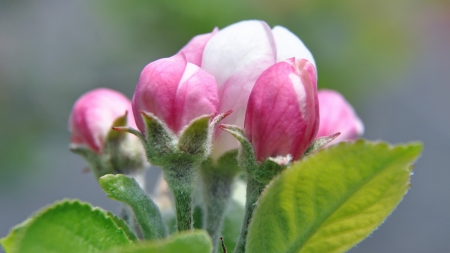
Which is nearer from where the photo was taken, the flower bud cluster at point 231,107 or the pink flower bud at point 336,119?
the flower bud cluster at point 231,107

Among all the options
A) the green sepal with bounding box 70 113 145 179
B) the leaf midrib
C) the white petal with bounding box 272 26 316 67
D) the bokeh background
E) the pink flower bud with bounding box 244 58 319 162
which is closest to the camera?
the leaf midrib

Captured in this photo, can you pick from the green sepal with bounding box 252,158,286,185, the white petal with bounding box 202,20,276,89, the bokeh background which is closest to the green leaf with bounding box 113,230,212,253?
the green sepal with bounding box 252,158,286,185

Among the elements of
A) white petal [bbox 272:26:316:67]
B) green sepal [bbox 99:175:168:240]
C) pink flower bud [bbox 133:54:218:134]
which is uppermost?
white petal [bbox 272:26:316:67]

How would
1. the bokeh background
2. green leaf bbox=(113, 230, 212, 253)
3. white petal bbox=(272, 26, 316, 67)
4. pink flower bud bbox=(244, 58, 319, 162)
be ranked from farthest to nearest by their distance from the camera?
the bokeh background → white petal bbox=(272, 26, 316, 67) → pink flower bud bbox=(244, 58, 319, 162) → green leaf bbox=(113, 230, 212, 253)

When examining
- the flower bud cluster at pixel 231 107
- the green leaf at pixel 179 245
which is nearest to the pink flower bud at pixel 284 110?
the flower bud cluster at pixel 231 107

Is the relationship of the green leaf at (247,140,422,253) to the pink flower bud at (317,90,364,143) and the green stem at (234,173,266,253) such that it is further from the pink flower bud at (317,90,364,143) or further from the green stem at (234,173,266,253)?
the pink flower bud at (317,90,364,143)

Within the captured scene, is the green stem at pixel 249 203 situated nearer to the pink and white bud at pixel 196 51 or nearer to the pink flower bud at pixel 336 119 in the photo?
the pink and white bud at pixel 196 51

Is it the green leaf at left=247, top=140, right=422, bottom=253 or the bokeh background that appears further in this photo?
the bokeh background
